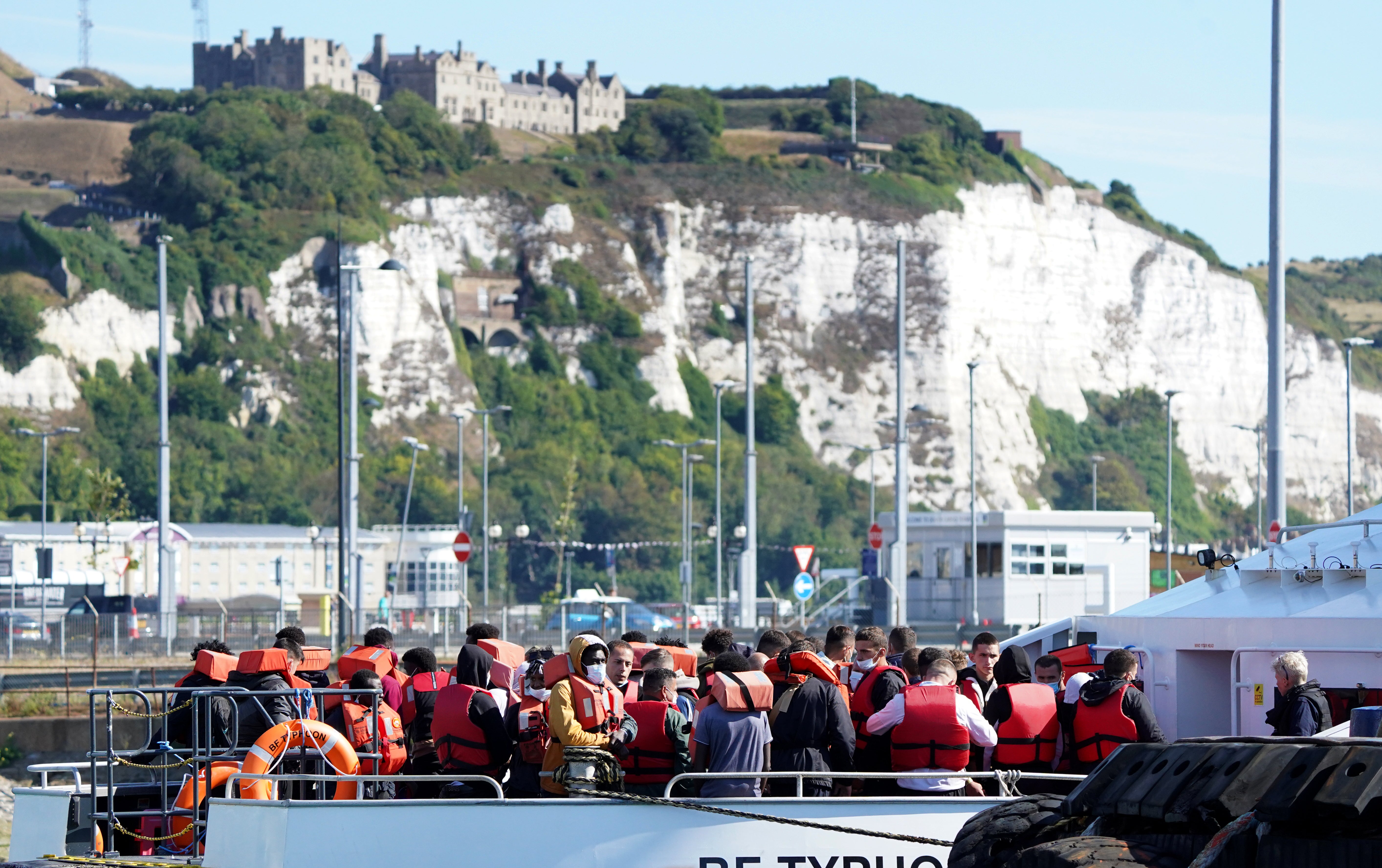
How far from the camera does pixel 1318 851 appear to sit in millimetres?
7719

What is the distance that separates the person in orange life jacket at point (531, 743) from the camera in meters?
11.5

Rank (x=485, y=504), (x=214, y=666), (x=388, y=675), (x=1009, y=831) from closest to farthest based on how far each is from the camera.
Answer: (x=1009, y=831) → (x=214, y=666) → (x=388, y=675) → (x=485, y=504)

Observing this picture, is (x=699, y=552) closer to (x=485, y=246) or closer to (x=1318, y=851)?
(x=485, y=246)

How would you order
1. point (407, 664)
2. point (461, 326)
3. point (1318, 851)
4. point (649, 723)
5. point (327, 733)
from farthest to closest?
1. point (461, 326)
2. point (407, 664)
3. point (327, 733)
4. point (649, 723)
5. point (1318, 851)

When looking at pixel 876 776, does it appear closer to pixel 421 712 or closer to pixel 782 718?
pixel 782 718

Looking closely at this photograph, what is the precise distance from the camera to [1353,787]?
25.2 feet

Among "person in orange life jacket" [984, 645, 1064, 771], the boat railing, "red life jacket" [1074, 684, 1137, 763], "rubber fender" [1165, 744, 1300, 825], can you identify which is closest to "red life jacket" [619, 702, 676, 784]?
the boat railing

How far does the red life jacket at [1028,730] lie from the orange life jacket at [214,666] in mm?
5103

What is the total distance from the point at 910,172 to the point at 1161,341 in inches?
990

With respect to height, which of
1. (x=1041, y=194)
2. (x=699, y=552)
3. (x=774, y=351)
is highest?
(x=1041, y=194)

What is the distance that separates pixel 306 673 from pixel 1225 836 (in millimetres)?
7706

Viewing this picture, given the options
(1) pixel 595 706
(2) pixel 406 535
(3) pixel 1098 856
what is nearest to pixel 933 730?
(1) pixel 595 706

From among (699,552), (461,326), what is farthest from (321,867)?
(461,326)

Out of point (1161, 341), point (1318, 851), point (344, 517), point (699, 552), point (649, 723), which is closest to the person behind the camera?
point (1318, 851)
